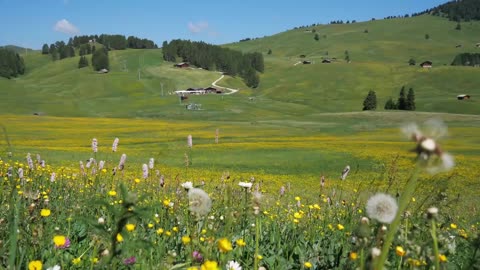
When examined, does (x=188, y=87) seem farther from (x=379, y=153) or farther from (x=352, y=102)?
(x=379, y=153)

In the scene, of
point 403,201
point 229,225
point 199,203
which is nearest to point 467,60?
point 229,225

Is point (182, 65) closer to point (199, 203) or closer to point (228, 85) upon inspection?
point (228, 85)

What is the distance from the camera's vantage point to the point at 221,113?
321 feet

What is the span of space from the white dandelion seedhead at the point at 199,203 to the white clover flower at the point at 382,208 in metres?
0.76

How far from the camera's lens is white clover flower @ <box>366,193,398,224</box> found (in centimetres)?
192

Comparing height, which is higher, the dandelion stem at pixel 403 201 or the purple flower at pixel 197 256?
the dandelion stem at pixel 403 201

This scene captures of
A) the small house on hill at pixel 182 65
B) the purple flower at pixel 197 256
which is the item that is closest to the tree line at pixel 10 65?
the small house on hill at pixel 182 65

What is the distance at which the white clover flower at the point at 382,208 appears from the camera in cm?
192

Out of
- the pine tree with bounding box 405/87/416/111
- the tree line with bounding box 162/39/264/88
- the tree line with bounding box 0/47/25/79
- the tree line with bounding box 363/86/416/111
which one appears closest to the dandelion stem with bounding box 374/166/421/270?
the tree line with bounding box 363/86/416/111

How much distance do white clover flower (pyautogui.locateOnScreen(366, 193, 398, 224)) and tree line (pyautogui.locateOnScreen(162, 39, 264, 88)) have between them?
17390 centimetres

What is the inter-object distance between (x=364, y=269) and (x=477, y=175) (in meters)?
28.1

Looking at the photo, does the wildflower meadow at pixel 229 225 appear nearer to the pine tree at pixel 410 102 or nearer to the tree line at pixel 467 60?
the pine tree at pixel 410 102

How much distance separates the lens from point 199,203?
7.59 feet

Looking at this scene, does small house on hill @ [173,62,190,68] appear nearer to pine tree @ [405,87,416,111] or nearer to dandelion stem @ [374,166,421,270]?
pine tree @ [405,87,416,111]
